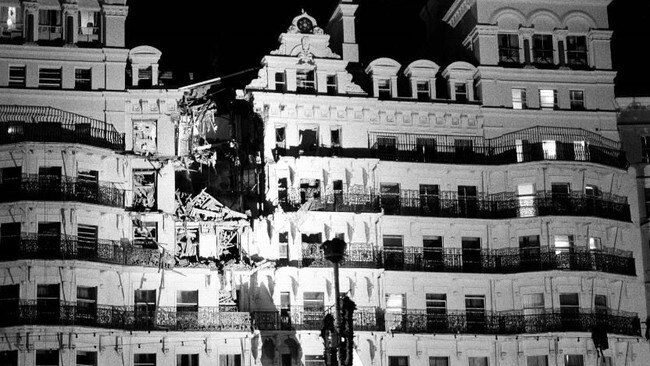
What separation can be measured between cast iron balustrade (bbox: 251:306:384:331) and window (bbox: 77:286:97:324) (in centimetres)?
844

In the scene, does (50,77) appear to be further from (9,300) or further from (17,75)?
(9,300)

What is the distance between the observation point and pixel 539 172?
275 ft

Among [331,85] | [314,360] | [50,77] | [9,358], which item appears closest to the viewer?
[9,358]

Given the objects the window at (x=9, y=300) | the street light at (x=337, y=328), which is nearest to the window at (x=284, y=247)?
the window at (x=9, y=300)

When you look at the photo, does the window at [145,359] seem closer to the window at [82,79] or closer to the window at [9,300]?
the window at [9,300]

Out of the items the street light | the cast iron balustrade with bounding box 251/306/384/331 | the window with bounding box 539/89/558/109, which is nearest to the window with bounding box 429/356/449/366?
the cast iron balustrade with bounding box 251/306/384/331

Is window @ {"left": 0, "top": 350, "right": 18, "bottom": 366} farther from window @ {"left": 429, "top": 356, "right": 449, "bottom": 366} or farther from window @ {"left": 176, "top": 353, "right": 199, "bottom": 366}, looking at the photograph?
window @ {"left": 429, "top": 356, "right": 449, "bottom": 366}

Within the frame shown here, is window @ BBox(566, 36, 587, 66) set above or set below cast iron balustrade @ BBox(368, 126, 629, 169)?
above

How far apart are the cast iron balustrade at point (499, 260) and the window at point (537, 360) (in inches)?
192

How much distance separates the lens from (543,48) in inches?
3440

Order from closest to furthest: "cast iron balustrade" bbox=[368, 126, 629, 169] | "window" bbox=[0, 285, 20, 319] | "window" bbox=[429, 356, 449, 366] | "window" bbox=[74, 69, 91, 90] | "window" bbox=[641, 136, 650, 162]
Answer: "window" bbox=[0, 285, 20, 319]
"window" bbox=[429, 356, 449, 366]
"window" bbox=[74, 69, 91, 90]
"cast iron balustrade" bbox=[368, 126, 629, 169]
"window" bbox=[641, 136, 650, 162]

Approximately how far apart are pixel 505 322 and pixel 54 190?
25.9 m

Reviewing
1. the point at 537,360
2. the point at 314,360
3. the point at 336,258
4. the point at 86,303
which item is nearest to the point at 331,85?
the point at 314,360

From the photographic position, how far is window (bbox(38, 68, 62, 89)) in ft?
262
